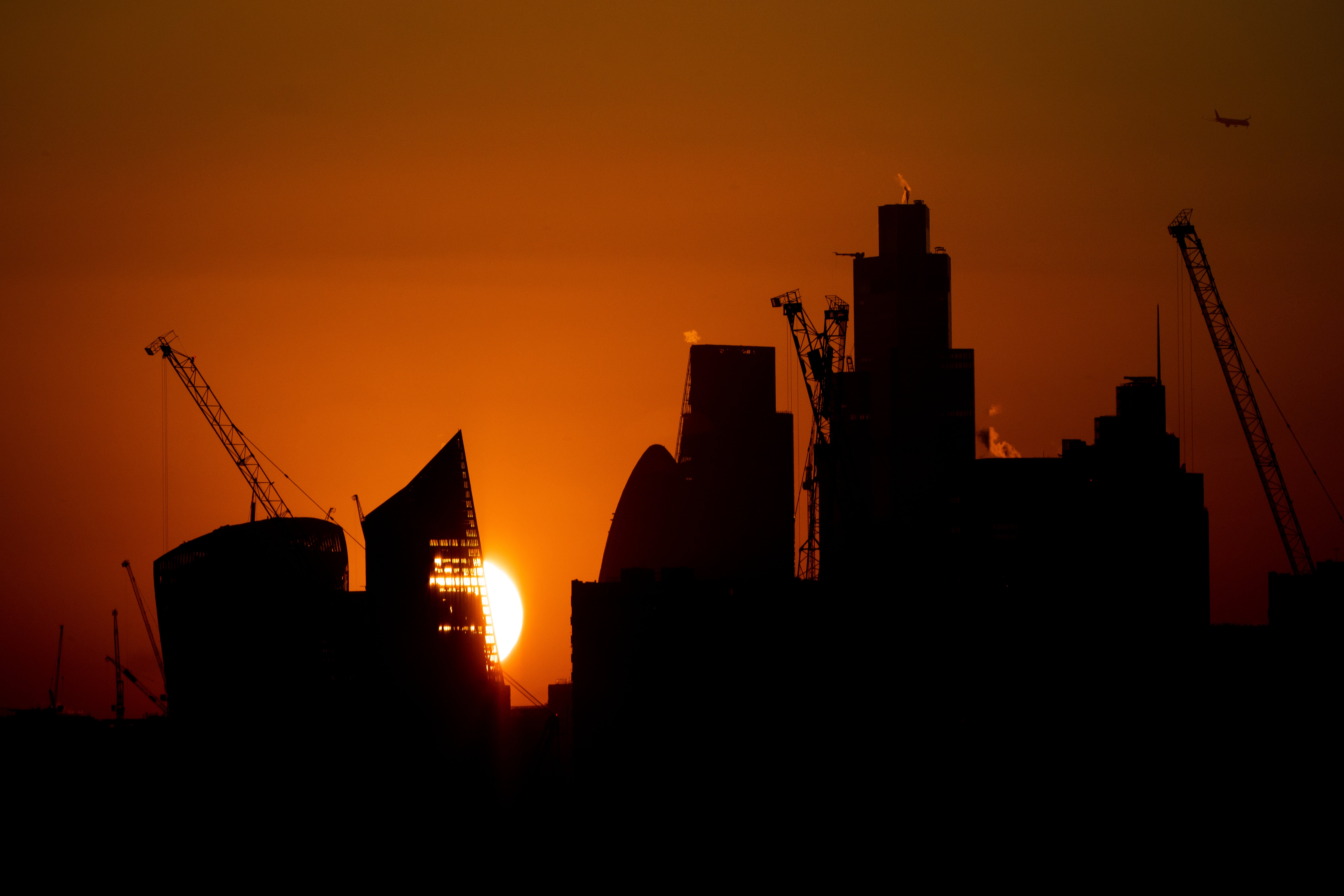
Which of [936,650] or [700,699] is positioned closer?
[700,699]

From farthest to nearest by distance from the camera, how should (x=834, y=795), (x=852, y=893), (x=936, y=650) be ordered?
1. (x=936, y=650)
2. (x=834, y=795)
3. (x=852, y=893)

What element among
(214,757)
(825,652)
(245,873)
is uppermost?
(825,652)

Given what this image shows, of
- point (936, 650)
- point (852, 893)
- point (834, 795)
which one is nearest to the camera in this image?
point (852, 893)

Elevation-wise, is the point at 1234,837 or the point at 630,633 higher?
the point at 630,633

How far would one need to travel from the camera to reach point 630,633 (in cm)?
17850

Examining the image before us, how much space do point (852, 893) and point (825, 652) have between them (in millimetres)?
30708

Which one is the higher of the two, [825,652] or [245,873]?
[825,652]

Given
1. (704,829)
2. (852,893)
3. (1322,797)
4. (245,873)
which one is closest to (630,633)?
(704,829)

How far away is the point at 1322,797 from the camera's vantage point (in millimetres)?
190000

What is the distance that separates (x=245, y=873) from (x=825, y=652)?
68900mm

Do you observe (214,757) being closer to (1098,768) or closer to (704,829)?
(704,829)

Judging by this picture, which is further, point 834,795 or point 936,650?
point 936,650

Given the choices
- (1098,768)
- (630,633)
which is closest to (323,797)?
(630,633)

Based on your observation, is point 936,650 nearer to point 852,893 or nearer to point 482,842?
point 852,893
